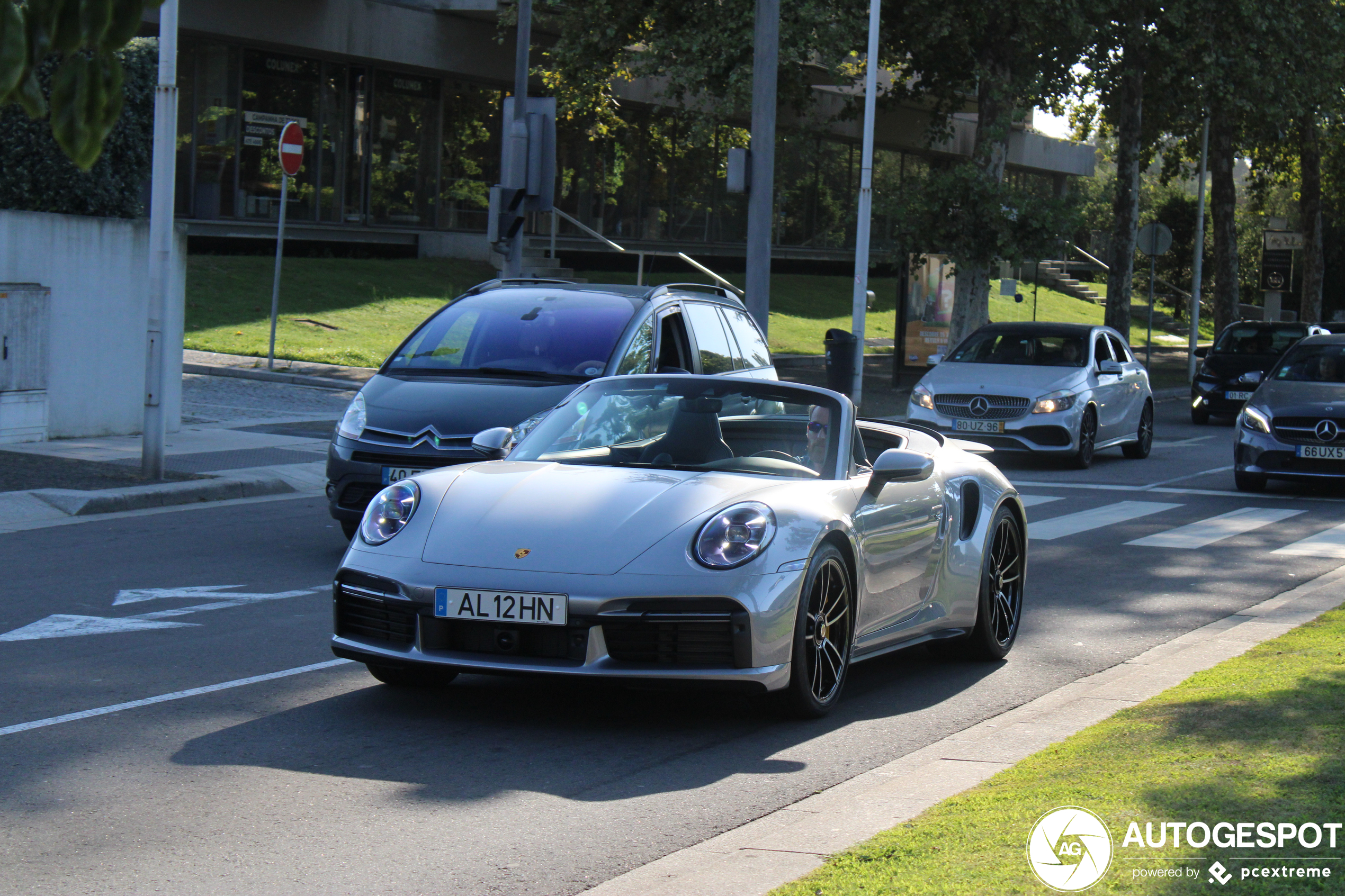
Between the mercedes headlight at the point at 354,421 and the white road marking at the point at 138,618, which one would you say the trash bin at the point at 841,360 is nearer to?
the mercedes headlight at the point at 354,421

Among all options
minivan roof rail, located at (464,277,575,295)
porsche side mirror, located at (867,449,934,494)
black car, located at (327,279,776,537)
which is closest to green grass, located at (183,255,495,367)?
minivan roof rail, located at (464,277,575,295)

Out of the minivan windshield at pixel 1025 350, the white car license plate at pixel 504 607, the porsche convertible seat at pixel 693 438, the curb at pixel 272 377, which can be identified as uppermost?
the minivan windshield at pixel 1025 350

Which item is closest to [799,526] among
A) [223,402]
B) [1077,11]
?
[223,402]

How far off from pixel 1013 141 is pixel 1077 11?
104ft

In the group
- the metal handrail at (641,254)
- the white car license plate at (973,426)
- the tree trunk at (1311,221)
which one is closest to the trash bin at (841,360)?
the metal handrail at (641,254)

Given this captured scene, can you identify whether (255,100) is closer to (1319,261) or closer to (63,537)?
(63,537)

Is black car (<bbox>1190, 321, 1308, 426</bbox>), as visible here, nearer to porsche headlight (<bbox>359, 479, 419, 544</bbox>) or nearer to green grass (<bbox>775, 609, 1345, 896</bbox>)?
green grass (<bbox>775, 609, 1345, 896</bbox>)

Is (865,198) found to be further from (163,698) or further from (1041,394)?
(163,698)

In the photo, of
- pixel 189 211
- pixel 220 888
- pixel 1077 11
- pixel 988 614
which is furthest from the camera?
pixel 189 211

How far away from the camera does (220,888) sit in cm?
435

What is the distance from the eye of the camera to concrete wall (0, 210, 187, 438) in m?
15.1

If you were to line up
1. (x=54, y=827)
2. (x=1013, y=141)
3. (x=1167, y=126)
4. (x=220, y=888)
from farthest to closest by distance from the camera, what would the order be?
(x=1013, y=141)
(x=1167, y=126)
(x=54, y=827)
(x=220, y=888)

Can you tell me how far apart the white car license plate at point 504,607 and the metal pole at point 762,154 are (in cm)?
1306

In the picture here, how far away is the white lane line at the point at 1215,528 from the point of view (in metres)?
12.6
